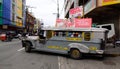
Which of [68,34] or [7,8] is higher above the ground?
Answer: [7,8]

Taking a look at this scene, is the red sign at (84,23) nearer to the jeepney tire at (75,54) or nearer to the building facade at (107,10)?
the jeepney tire at (75,54)

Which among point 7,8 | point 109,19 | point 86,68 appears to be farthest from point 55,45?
point 7,8

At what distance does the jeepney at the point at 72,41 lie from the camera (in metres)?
13.8

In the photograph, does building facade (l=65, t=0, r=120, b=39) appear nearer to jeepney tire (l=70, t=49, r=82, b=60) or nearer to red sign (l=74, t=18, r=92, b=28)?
red sign (l=74, t=18, r=92, b=28)

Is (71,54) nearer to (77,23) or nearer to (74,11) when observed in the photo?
(77,23)

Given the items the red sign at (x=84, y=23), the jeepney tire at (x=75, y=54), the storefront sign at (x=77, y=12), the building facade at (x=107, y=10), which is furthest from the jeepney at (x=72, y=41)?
the building facade at (x=107, y=10)

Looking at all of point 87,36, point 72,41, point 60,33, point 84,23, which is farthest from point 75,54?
point 84,23

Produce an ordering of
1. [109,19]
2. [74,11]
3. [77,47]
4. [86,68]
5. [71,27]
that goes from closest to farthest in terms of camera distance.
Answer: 1. [86,68]
2. [77,47]
3. [71,27]
4. [74,11]
5. [109,19]

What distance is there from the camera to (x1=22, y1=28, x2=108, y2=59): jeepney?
13844 mm

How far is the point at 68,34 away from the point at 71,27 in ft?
1.89

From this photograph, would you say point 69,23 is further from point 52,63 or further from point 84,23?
point 52,63

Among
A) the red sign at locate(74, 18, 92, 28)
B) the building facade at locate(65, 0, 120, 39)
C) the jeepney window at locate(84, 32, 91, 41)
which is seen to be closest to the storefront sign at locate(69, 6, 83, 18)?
the building facade at locate(65, 0, 120, 39)

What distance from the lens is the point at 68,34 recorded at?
49.5ft

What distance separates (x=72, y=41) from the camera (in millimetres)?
14719
